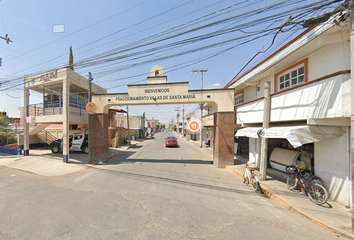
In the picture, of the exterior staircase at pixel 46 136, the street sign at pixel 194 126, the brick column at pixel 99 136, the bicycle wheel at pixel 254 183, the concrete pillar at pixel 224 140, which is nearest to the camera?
the bicycle wheel at pixel 254 183

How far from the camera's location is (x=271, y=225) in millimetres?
3703

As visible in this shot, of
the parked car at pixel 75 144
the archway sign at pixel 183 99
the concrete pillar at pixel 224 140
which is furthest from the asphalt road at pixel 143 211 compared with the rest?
the parked car at pixel 75 144

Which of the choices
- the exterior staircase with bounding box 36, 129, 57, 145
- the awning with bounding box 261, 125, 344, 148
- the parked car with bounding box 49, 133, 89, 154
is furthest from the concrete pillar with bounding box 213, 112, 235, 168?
the exterior staircase with bounding box 36, 129, 57, 145

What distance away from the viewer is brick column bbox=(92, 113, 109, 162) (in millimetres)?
10680

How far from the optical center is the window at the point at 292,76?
22.0 ft

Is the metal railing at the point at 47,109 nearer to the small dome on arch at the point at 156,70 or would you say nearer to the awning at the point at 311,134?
the small dome on arch at the point at 156,70

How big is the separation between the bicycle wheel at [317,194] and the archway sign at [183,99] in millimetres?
4873

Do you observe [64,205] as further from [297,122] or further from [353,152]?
[297,122]

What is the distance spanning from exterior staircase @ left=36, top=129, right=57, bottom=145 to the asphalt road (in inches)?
420

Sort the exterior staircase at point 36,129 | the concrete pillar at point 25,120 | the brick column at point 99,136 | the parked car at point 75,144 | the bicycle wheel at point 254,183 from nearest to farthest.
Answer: the bicycle wheel at point 254,183 → the brick column at point 99,136 → the concrete pillar at point 25,120 → the parked car at point 75,144 → the exterior staircase at point 36,129

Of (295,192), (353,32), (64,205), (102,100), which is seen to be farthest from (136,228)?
(102,100)

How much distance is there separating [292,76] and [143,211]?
27.6ft

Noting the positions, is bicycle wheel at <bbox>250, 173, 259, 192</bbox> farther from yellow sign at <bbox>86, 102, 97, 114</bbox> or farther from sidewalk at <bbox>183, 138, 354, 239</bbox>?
yellow sign at <bbox>86, 102, 97, 114</bbox>

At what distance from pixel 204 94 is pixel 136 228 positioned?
8.23m
